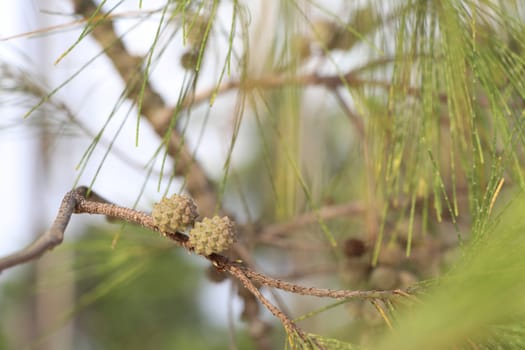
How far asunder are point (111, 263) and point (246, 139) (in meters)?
2.24

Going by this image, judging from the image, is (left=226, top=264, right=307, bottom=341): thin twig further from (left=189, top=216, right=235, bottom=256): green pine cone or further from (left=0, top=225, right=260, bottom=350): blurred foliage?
(left=0, top=225, right=260, bottom=350): blurred foliage

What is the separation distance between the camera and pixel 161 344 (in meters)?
2.24

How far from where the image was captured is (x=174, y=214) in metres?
0.25

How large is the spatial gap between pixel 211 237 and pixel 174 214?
0.7 inches

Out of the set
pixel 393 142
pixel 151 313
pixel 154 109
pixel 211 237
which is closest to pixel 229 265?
pixel 211 237

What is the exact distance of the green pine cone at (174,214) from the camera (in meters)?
0.25

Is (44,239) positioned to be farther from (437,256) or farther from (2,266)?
(437,256)

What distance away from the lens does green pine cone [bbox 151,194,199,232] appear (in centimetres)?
25

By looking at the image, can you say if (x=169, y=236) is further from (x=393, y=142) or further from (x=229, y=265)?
(x=393, y=142)

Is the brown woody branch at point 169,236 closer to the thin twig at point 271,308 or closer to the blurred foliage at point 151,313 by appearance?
the thin twig at point 271,308

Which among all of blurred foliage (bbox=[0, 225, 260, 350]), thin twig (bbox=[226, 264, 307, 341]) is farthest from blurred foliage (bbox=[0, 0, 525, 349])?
blurred foliage (bbox=[0, 225, 260, 350])

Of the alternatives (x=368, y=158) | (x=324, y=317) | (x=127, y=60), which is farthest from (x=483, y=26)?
(x=324, y=317)

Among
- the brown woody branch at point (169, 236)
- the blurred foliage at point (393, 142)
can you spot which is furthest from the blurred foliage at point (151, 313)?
the brown woody branch at point (169, 236)

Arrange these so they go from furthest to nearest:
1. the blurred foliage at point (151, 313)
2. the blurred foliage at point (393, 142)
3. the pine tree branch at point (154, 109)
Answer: the blurred foliage at point (151, 313)
the pine tree branch at point (154, 109)
the blurred foliage at point (393, 142)
